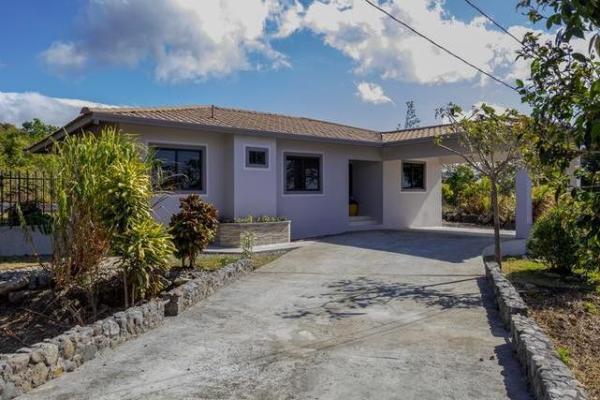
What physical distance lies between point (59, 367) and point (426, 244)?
1222 centimetres

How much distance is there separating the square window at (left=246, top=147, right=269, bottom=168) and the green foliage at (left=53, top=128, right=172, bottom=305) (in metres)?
7.22

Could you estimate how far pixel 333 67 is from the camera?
1545 cm

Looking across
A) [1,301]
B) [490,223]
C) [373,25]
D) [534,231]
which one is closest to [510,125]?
[534,231]

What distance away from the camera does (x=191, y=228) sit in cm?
989

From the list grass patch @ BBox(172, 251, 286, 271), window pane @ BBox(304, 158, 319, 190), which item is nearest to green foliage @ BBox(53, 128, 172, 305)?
grass patch @ BBox(172, 251, 286, 271)

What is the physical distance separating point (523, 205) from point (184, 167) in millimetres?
11083

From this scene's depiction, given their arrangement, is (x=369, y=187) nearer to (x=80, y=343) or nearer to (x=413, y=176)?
(x=413, y=176)

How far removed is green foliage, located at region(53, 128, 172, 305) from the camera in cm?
763

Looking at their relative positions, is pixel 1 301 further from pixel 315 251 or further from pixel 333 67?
pixel 333 67

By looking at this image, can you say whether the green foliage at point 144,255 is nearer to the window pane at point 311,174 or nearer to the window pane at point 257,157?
the window pane at point 257,157

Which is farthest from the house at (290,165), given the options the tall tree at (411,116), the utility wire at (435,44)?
the tall tree at (411,116)

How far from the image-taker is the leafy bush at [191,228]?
9.92m

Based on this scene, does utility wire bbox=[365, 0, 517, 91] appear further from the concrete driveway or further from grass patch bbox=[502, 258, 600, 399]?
the concrete driveway

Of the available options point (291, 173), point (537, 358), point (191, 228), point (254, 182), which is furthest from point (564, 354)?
point (291, 173)
